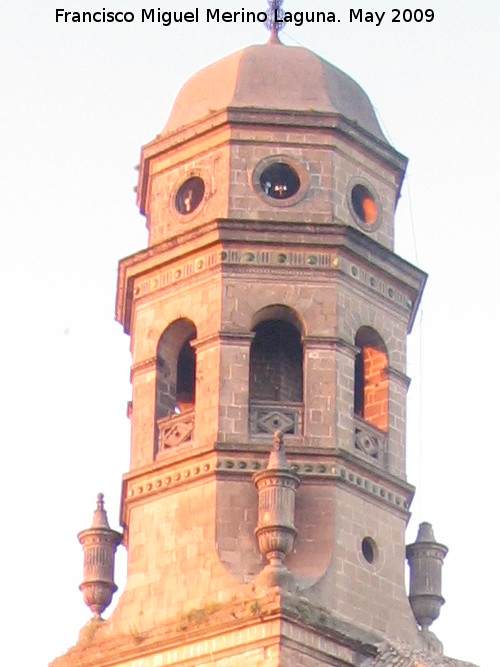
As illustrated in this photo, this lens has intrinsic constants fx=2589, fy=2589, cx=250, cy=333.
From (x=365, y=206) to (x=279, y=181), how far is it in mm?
1769

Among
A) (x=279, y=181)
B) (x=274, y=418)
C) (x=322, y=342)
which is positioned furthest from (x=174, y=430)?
(x=279, y=181)

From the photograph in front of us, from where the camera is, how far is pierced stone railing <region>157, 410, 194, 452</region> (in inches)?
1810

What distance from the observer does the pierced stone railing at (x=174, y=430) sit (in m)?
46.0

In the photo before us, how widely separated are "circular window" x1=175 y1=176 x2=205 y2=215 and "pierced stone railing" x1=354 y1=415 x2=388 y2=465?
5.13m

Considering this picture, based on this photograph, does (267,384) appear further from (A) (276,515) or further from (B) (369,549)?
(A) (276,515)

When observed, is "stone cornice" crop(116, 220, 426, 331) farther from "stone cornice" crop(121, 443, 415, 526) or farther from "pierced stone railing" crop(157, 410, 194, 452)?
"stone cornice" crop(121, 443, 415, 526)

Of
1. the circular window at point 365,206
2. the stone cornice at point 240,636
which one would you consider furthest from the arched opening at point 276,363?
the stone cornice at point 240,636

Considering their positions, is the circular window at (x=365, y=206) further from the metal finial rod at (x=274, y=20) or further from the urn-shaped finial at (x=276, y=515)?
the urn-shaped finial at (x=276, y=515)

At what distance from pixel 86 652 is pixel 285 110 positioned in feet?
35.0

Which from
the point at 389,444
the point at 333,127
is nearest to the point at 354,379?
the point at 389,444

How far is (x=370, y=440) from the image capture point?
46.4m

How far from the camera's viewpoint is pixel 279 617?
139 ft

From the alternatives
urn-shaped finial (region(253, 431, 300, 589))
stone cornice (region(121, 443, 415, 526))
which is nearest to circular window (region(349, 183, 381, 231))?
stone cornice (region(121, 443, 415, 526))

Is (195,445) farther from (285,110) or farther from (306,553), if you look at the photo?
(285,110)
